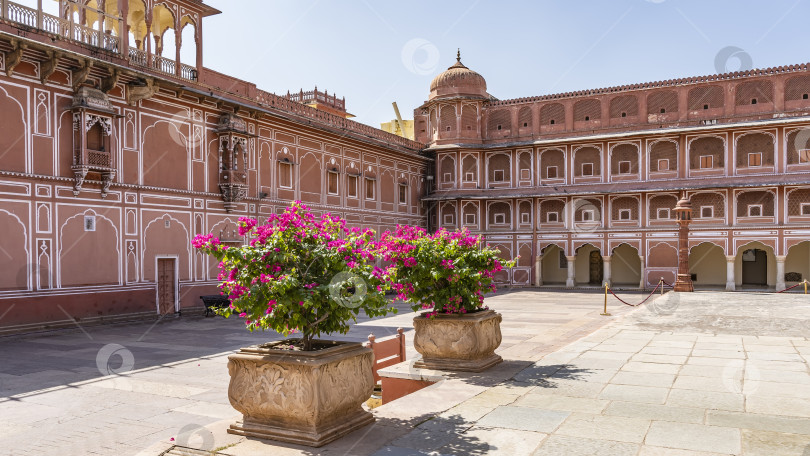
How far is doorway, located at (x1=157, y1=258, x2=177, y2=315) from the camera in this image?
1781cm

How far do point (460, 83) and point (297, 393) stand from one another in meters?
29.8

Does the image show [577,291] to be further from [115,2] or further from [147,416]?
[147,416]

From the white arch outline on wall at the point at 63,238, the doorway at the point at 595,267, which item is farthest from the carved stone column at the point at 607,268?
the white arch outline on wall at the point at 63,238

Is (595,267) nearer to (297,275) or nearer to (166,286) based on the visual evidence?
(166,286)

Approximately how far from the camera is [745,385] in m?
6.51

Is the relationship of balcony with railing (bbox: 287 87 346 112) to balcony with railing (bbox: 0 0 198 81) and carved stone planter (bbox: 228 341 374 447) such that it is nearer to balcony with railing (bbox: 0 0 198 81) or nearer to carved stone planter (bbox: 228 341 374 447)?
balcony with railing (bbox: 0 0 198 81)

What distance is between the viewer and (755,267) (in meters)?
30.8

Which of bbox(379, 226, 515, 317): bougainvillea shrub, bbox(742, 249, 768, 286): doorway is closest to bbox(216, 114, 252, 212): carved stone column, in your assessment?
bbox(379, 226, 515, 317): bougainvillea shrub

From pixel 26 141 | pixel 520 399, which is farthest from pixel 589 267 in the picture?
pixel 520 399

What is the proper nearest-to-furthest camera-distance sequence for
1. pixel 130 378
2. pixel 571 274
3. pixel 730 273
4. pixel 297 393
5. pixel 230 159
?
pixel 297 393
pixel 130 378
pixel 230 159
pixel 730 273
pixel 571 274

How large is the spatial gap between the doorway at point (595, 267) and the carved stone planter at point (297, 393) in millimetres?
30444

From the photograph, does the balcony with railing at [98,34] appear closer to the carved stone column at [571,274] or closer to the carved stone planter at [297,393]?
the carved stone planter at [297,393]

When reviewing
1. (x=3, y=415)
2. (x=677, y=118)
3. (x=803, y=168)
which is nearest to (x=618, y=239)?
(x=677, y=118)

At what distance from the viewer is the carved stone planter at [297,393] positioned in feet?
14.5
